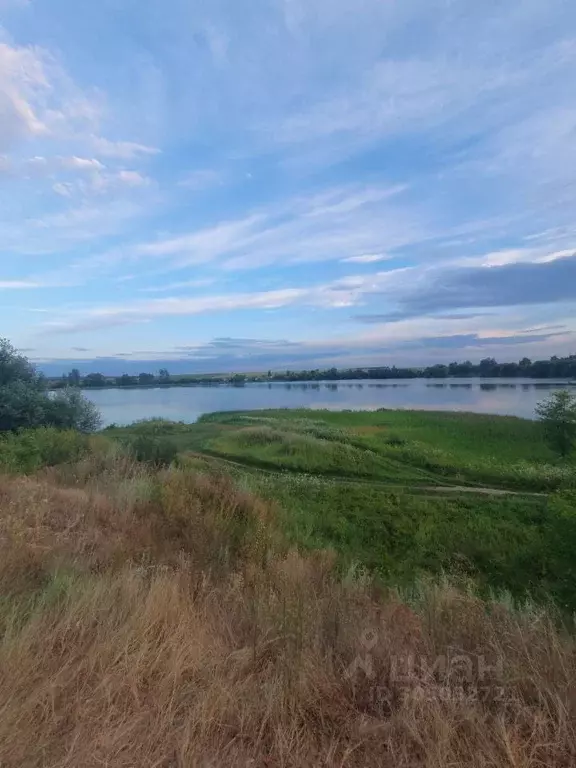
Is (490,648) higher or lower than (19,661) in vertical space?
lower

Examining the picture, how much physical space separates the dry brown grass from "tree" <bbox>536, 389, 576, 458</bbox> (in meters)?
27.5

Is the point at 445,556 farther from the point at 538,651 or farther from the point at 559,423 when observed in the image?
the point at 559,423

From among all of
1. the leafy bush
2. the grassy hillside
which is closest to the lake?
the leafy bush

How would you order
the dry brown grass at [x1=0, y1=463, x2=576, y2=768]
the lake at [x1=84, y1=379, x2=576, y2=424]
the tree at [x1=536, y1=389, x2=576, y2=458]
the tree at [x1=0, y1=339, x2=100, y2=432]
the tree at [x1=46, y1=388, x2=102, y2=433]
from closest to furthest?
1. the dry brown grass at [x1=0, y1=463, x2=576, y2=768]
2. the tree at [x1=0, y1=339, x2=100, y2=432]
3. the tree at [x1=46, y1=388, x2=102, y2=433]
4. the tree at [x1=536, y1=389, x2=576, y2=458]
5. the lake at [x1=84, y1=379, x2=576, y2=424]

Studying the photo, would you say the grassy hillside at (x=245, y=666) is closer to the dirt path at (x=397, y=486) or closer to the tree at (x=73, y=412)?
the dirt path at (x=397, y=486)

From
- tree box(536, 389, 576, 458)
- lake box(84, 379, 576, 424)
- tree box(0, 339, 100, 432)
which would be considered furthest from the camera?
lake box(84, 379, 576, 424)

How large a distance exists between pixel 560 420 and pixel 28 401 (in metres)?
27.7

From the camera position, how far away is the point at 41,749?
2.10 m

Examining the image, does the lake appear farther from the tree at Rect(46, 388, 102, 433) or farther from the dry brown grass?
the dry brown grass

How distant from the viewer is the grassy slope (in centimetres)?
1012

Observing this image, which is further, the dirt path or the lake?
the lake

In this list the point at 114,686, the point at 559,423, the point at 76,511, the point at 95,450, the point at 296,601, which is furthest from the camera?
the point at 559,423

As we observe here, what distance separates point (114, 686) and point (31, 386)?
64.1 feet

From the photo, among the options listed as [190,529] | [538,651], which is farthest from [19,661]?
[190,529]
